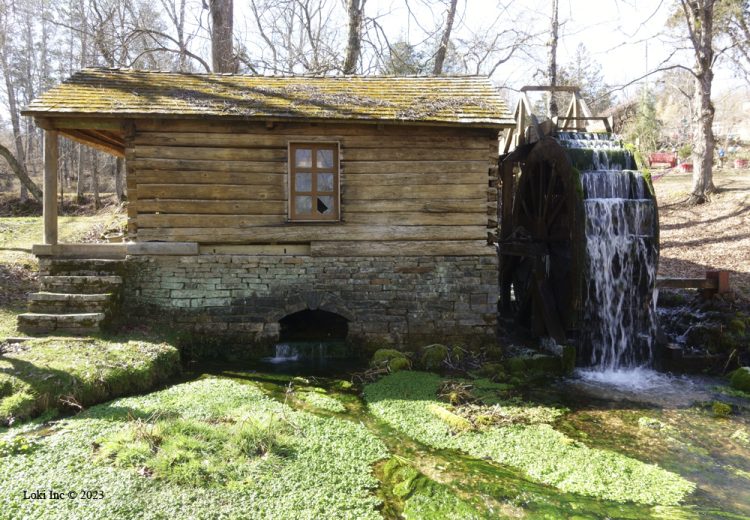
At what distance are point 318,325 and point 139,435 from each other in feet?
17.2

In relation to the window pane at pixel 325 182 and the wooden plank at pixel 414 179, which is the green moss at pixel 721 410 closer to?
the wooden plank at pixel 414 179

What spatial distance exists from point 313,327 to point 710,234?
10.8 m

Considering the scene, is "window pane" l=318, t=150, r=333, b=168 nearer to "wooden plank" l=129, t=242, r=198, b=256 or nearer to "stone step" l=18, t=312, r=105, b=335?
"wooden plank" l=129, t=242, r=198, b=256

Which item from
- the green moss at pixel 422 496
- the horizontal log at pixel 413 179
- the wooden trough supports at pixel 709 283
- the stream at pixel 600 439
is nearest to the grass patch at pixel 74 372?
the stream at pixel 600 439

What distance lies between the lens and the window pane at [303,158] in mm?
8227

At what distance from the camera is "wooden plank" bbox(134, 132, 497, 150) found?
8047 mm

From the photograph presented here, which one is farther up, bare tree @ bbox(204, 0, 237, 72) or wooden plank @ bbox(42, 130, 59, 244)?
bare tree @ bbox(204, 0, 237, 72)

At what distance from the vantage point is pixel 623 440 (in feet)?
17.4

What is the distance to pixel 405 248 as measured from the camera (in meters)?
8.28

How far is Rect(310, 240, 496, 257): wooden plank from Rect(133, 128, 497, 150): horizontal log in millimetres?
1537

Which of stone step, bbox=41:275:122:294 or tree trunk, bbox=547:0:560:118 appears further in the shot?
tree trunk, bbox=547:0:560:118

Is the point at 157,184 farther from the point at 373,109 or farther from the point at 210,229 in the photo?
the point at 373,109

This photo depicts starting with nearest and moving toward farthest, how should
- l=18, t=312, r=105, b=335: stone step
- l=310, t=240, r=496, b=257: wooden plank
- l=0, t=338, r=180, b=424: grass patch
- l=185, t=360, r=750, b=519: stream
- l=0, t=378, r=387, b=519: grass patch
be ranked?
l=0, t=378, r=387, b=519: grass patch → l=185, t=360, r=750, b=519: stream → l=0, t=338, r=180, b=424: grass patch → l=18, t=312, r=105, b=335: stone step → l=310, t=240, r=496, b=257: wooden plank

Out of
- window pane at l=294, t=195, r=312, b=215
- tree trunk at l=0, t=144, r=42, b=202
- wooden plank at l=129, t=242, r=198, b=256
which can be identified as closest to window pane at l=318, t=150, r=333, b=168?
window pane at l=294, t=195, r=312, b=215
